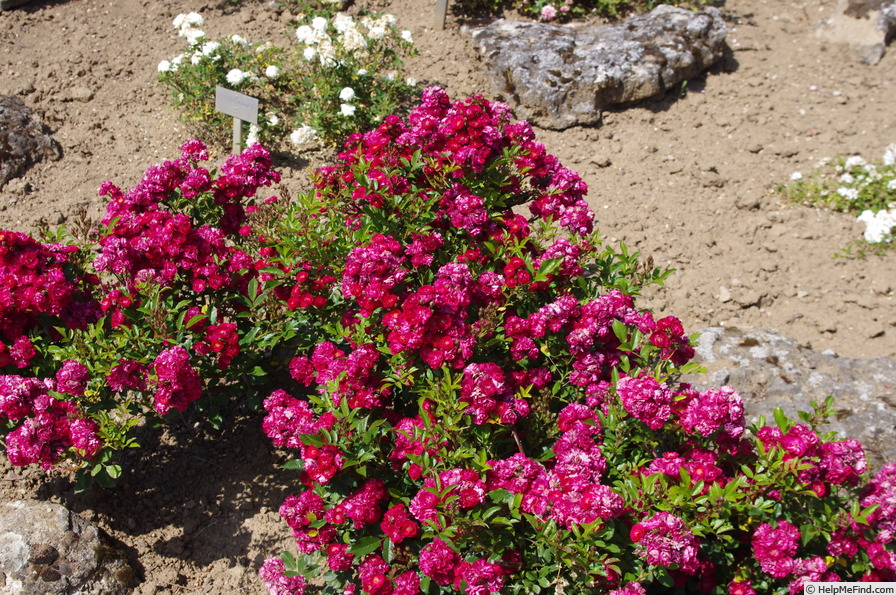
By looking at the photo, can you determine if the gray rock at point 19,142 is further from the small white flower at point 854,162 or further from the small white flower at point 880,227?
the small white flower at point 854,162

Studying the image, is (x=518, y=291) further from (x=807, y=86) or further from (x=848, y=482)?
(x=807, y=86)

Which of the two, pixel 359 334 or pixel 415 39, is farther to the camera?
pixel 415 39

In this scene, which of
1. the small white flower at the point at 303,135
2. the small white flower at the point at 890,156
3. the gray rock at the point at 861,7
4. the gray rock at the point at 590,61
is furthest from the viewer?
the gray rock at the point at 861,7

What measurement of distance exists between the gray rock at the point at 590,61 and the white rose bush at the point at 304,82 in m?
0.86

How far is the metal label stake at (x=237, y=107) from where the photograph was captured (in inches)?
173

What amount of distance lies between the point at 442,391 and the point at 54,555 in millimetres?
1643

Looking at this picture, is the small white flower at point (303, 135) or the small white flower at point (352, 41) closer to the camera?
the small white flower at point (303, 135)

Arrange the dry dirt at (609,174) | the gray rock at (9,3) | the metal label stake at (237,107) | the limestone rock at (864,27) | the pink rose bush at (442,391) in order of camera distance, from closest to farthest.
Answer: the pink rose bush at (442,391)
the dry dirt at (609,174)
the metal label stake at (237,107)
the gray rock at (9,3)
the limestone rock at (864,27)

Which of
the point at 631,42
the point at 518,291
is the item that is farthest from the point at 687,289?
the point at 631,42

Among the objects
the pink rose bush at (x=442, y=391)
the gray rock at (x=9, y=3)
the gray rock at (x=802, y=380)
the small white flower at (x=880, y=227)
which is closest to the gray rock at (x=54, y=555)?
the pink rose bush at (x=442, y=391)

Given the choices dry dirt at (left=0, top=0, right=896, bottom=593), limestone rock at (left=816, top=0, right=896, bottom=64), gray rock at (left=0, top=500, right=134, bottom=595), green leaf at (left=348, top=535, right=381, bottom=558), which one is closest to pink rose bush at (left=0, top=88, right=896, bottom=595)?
green leaf at (left=348, top=535, right=381, bottom=558)

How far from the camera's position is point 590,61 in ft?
17.7

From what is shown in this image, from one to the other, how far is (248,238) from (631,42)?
3867 mm

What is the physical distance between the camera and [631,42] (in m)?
5.59
